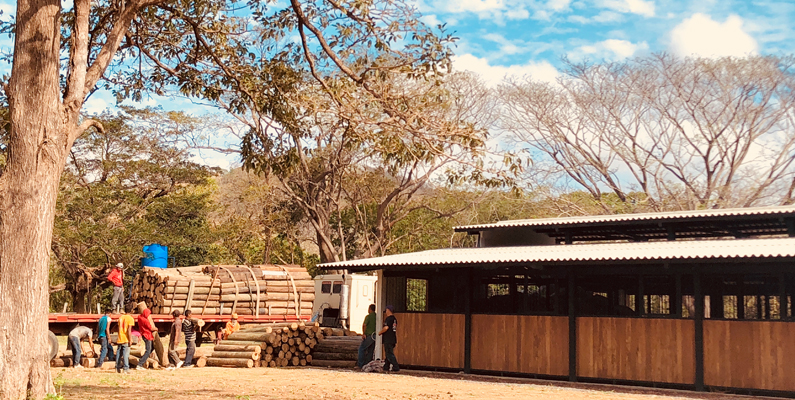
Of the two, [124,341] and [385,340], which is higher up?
[385,340]

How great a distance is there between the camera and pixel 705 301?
15547mm

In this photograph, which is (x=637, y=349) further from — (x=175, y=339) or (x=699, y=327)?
(x=175, y=339)

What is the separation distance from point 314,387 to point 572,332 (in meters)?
5.74

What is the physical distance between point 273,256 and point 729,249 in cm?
3339

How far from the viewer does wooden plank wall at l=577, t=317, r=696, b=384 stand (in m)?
15.6

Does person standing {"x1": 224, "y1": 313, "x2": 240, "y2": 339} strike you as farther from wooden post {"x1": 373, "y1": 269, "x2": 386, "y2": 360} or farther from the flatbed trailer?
wooden post {"x1": 373, "y1": 269, "x2": 386, "y2": 360}

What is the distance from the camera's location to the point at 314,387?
14.6m

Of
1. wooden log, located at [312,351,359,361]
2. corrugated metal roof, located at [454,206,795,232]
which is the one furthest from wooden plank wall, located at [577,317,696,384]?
wooden log, located at [312,351,359,361]

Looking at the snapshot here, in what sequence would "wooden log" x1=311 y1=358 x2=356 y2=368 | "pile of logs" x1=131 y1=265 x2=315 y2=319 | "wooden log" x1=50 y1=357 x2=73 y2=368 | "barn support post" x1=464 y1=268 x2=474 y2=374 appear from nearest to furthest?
1. "barn support post" x1=464 y1=268 x2=474 y2=374
2. "wooden log" x1=50 y1=357 x2=73 y2=368
3. "wooden log" x1=311 y1=358 x2=356 y2=368
4. "pile of logs" x1=131 y1=265 x2=315 y2=319

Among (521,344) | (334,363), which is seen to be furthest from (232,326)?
(521,344)

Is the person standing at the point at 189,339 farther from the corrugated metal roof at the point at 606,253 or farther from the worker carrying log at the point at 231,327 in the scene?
the corrugated metal roof at the point at 606,253

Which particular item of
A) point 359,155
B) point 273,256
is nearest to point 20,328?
point 359,155

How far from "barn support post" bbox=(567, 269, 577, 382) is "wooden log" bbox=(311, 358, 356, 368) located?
607 cm

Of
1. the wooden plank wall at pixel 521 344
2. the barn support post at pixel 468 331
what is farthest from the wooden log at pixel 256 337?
the wooden plank wall at pixel 521 344
